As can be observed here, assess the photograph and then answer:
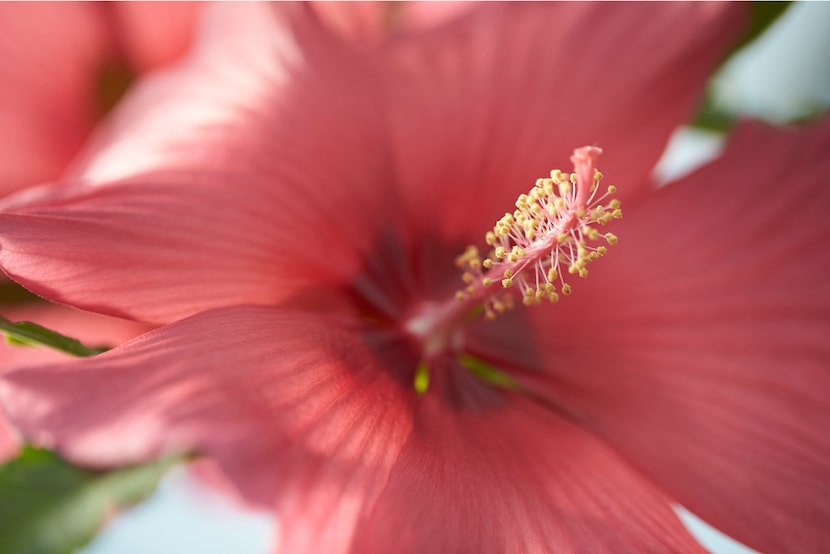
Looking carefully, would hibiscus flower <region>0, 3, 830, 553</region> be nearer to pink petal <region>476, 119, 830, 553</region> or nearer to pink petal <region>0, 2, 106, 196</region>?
pink petal <region>476, 119, 830, 553</region>

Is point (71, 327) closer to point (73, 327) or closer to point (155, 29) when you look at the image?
point (73, 327)

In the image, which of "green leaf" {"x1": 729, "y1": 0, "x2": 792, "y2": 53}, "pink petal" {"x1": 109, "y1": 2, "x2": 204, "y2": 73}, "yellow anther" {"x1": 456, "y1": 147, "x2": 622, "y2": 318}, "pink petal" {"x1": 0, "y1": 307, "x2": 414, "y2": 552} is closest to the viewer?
"pink petal" {"x1": 0, "y1": 307, "x2": 414, "y2": 552}

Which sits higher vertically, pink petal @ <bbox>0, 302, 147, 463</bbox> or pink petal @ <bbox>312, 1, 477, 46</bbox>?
pink petal @ <bbox>312, 1, 477, 46</bbox>

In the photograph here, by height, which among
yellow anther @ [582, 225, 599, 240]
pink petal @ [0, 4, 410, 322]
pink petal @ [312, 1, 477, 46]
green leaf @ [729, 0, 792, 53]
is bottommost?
yellow anther @ [582, 225, 599, 240]

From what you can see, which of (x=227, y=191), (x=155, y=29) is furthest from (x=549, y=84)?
(x=155, y=29)

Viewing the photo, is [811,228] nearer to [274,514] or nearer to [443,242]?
[443,242]

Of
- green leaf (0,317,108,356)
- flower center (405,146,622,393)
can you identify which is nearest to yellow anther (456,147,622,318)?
flower center (405,146,622,393)
